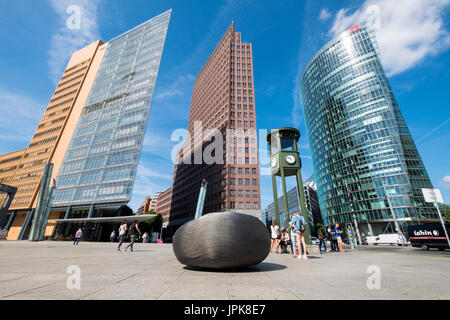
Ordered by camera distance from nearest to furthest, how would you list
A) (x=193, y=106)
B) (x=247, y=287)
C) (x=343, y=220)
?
(x=247, y=287) < (x=343, y=220) < (x=193, y=106)

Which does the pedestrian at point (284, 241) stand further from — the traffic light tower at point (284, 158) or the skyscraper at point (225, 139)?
the skyscraper at point (225, 139)

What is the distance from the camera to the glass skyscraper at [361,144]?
47812 mm

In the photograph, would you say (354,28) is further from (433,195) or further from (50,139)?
(50,139)

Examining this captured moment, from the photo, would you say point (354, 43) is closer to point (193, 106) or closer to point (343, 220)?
point (343, 220)

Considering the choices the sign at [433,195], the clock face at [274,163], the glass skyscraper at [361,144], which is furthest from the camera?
the glass skyscraper at [361,144]

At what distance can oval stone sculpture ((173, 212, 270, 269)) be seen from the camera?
13.6ft

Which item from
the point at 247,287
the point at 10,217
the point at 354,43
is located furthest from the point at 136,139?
the point at 354,43

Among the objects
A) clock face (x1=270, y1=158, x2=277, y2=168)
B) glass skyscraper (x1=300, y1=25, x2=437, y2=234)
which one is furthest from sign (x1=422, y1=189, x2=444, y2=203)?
glass skyscraper (x1=300, y1=25, x2=437, y2=234)

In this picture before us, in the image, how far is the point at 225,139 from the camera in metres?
56.8

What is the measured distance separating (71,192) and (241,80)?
57.5 metres

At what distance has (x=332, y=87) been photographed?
67875 millimetres

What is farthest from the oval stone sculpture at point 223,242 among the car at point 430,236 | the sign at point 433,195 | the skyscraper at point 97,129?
the skyscraper at point 97,129

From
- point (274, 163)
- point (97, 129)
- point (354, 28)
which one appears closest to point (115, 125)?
point (97, 129)

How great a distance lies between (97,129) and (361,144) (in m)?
75.9
